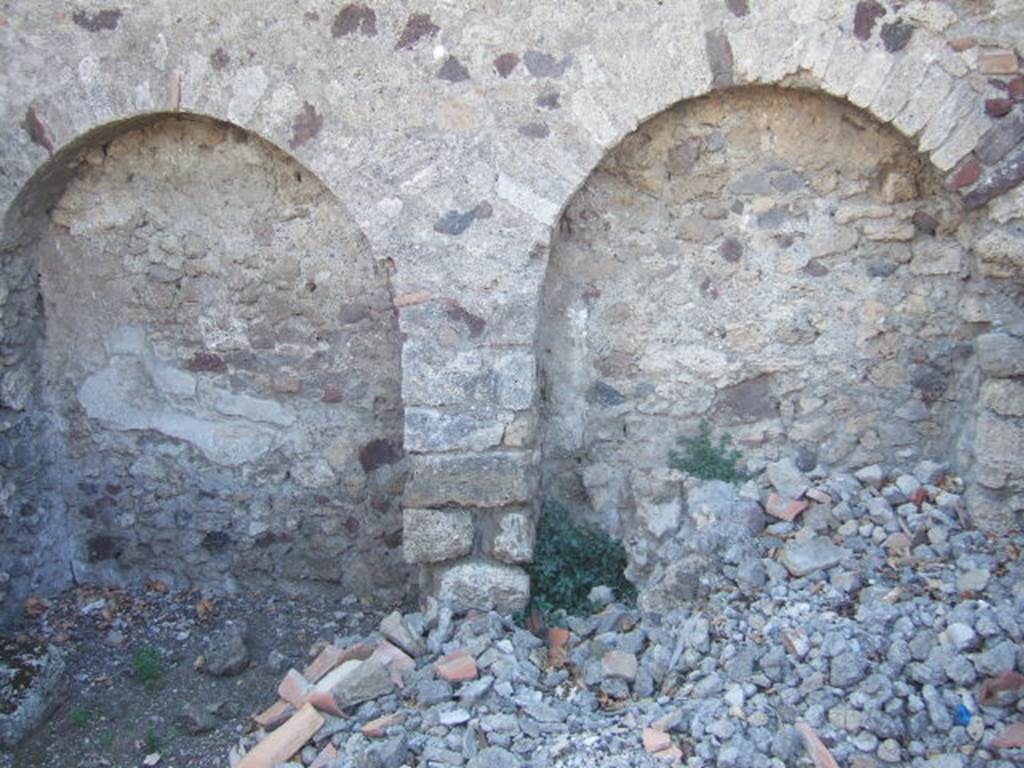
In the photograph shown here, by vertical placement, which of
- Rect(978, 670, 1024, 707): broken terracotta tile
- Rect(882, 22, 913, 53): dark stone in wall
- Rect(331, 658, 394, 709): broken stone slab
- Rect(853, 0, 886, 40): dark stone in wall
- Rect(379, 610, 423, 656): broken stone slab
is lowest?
Rect(331, 658, 394, 709): broken stone slab

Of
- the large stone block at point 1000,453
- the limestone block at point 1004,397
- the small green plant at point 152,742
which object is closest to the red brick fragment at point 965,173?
the limestone block at point 1004,397

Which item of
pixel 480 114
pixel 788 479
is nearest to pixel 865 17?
pixel 480 114

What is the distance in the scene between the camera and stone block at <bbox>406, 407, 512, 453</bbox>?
13.5ft

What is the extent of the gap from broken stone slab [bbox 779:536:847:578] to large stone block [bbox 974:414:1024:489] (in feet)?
1.89

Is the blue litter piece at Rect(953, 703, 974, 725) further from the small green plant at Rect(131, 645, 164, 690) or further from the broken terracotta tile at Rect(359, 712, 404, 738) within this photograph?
the small green plant at Rect(131, 645, 164, 690)

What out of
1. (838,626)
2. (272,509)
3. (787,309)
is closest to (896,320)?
(787,309)

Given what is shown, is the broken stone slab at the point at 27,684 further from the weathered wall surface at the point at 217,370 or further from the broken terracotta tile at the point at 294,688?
the broken terracotta tile at the point at 294,688

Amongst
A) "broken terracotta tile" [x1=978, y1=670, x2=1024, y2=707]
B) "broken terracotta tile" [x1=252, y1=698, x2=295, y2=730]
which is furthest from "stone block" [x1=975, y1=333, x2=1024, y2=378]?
"broken terracotta tile" [x1=252, y1=698, x2=295, y2=730]

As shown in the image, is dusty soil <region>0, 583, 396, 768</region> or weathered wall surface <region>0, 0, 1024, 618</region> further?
dusty soil <region>0, 583, 396, 768</region>

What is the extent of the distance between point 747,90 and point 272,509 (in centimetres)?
266

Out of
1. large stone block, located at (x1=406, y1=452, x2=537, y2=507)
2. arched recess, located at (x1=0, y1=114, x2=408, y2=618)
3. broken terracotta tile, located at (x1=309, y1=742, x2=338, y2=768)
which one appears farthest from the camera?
arched recess, located at (x1=0, y1=114, x2=408, y2=618)

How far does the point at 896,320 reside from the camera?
416 centimetres

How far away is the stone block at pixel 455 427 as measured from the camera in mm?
4121

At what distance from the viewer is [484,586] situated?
4.21 meters
